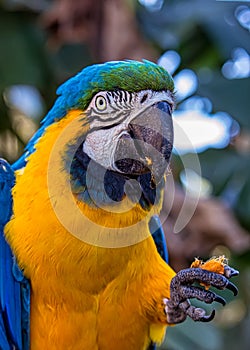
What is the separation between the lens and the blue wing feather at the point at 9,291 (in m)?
1.25

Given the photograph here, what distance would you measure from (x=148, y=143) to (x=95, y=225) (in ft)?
0.65

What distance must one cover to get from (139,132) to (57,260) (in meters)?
0.29

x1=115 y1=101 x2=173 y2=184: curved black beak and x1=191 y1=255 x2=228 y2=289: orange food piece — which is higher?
x1=115 y1=101 x2=173 y2=184: curved black beak

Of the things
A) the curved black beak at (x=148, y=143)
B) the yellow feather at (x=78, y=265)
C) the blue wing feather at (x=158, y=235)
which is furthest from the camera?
the blue wing feather at (x=158, y=235)

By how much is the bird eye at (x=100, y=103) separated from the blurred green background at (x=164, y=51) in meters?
0.89

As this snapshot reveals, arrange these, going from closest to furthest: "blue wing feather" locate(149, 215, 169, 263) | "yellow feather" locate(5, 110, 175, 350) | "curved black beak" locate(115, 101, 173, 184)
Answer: "curved black beak" locate(115, 101, 173, 184)
"yellow feather" locate(5, 110, 175, 350)
"blue wing feather" locate(149, 215, 169, 263)

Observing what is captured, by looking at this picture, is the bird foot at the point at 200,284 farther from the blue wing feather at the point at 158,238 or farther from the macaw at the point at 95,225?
the blue wing feather at the point at 158,238

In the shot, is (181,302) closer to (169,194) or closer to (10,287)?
(10,287)

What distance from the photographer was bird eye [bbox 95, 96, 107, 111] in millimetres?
1136

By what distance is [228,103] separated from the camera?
2154 mm

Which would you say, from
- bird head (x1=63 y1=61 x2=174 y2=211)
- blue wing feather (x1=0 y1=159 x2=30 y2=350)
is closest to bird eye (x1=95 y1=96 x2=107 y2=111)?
bird head (x1=63 y1=61 x2=174 y2=211)

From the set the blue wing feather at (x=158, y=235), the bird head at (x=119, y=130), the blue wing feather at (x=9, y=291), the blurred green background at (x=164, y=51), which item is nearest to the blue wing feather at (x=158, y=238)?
the blue wing feather at (x=158, y=235)

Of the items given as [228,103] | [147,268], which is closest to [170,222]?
[228,103]

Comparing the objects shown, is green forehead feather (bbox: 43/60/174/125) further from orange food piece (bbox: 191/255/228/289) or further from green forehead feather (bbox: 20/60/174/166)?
orange food piece (bbox: 191/255/228/289)
